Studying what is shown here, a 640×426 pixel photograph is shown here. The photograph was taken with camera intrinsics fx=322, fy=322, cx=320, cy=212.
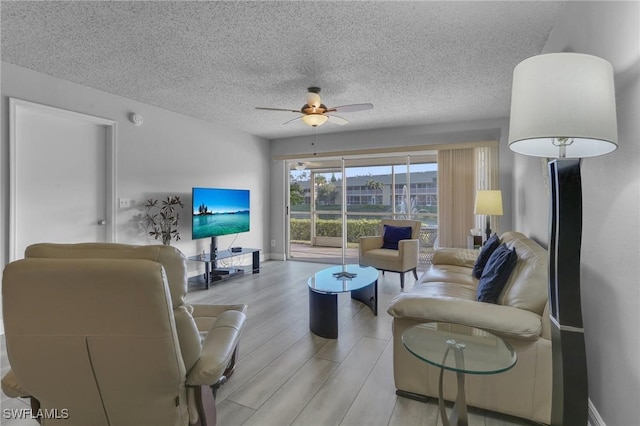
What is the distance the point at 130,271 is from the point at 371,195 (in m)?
5.92

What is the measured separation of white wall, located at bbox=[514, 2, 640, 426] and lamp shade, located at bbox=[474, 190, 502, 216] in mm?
2424

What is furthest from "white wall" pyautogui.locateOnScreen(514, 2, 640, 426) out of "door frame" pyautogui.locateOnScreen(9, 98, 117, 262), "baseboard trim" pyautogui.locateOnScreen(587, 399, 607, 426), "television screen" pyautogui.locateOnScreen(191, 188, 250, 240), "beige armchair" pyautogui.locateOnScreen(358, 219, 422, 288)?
"door frame" pyautogui.locateOnScreen(9, 98, 117, 262)

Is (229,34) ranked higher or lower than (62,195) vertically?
higher

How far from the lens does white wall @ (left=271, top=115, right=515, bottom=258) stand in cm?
507

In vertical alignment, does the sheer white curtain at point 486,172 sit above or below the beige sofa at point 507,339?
above

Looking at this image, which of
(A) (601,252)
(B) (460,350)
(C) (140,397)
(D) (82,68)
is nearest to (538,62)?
(A) (601,252)

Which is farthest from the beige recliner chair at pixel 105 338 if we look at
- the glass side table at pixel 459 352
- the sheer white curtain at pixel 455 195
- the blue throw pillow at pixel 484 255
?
the sheer white curtain at pixel 455 195

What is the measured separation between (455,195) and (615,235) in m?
4.17

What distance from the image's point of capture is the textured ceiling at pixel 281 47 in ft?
7.44

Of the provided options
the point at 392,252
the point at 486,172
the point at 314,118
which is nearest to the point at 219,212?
the point at 314,118

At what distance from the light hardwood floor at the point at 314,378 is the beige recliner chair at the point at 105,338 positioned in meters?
0.70

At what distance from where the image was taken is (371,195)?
669 cm

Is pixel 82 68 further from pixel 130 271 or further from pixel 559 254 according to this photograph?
pixel 559 254

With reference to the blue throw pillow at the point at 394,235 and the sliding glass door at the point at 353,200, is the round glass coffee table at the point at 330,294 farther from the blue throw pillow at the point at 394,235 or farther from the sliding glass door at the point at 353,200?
the sliding glass door at the point at 353,200
